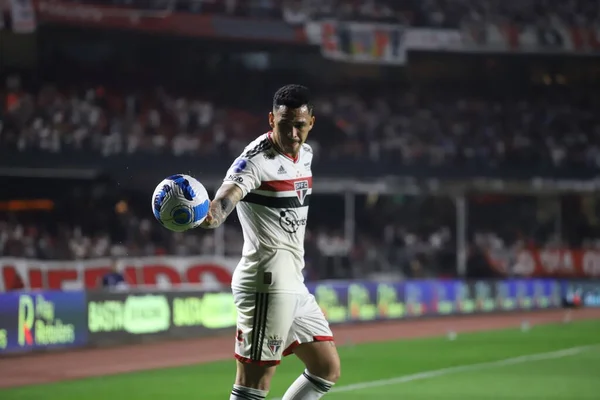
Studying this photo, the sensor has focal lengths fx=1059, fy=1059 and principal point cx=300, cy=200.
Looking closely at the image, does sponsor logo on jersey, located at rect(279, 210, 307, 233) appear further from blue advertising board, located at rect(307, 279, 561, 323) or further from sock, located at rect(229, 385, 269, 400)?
blue advertising board, located at rect(307, 279, 561, 323)

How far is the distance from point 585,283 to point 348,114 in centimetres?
Answer: 957

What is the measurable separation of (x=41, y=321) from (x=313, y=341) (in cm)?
1216

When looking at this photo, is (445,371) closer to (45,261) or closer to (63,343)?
(63,343)

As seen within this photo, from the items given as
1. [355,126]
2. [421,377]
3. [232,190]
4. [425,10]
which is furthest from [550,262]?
[232,190]

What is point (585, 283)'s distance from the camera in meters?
29.8

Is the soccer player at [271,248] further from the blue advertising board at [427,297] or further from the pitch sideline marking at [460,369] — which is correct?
the blue advertising board at [427,297]

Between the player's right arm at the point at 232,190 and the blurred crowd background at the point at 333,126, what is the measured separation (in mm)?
17747

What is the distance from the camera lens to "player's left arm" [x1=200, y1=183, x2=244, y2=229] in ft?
18.8

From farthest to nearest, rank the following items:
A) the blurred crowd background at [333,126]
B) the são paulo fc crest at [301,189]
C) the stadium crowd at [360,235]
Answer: the blurred crowd background at [333,126], the stadium crowd at [360,235], the são paulo fc crest at [301,189]

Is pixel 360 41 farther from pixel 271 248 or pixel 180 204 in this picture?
pixel 180 204

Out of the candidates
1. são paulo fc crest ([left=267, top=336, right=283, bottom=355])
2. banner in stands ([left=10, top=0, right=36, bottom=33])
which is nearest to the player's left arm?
são paulo fc crest ([left=267, top=336, right=283, bottom=355])

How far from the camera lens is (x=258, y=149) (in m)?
6.33

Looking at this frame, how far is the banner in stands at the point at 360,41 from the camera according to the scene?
114 feet

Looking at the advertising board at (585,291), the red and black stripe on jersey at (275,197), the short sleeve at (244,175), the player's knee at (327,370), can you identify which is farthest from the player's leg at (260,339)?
the advertising board at (585,291)
